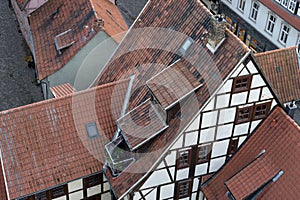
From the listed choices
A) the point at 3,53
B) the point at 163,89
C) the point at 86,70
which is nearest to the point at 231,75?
the point at 163,89

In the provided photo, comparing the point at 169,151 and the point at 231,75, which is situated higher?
the point at 231,75

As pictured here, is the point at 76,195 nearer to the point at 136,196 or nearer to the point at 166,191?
the point at 136,196

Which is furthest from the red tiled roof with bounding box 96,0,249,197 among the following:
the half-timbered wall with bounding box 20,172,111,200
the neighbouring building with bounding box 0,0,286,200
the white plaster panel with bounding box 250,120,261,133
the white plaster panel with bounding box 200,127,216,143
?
the white plaster panel with bounding box 250,120,261,133

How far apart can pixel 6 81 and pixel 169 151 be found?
19512 millimetres

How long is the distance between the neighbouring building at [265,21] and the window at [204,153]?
16.0m

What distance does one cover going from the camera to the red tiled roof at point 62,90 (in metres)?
29.4

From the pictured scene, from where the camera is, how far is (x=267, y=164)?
23.5m

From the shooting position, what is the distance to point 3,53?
136ft

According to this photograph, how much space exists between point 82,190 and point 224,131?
7336mm

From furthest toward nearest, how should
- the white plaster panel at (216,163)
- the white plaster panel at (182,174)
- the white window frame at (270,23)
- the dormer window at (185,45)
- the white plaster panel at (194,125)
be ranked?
the white window frame at (270,23), the white plaster panel at (216,163), the dormer window at (185,45), the white plaster panel at (182,174), the white plaster panel at (194,125)

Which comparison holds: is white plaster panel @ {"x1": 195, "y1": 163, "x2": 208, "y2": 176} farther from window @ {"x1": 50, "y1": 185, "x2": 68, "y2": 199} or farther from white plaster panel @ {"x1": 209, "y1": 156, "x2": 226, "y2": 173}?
window @ {"x1": 50, "y1": 185, "x2": 68, "y2": 199}

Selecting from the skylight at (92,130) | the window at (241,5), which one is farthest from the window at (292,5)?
the skylight at (92,130)

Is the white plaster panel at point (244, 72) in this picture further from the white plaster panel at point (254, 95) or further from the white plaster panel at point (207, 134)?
the white plaster panel at point (207, 134)

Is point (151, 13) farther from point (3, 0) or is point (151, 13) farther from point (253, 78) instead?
point (3, 0)
